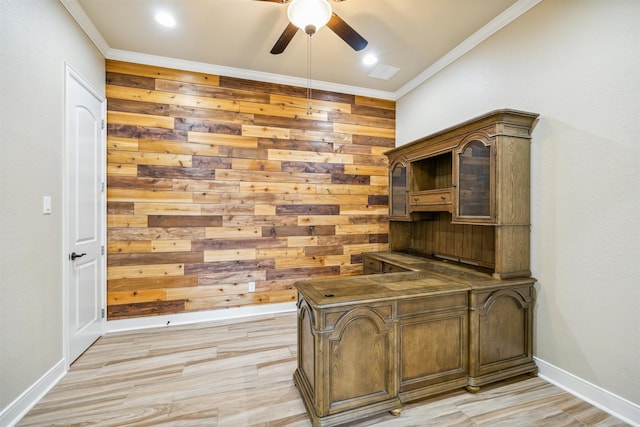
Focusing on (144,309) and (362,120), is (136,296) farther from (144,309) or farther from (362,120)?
(362,120)

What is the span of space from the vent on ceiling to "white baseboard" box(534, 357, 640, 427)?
328 cm

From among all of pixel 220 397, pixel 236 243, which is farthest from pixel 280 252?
pixel 220 397

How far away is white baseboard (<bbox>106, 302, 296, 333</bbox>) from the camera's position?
305cm

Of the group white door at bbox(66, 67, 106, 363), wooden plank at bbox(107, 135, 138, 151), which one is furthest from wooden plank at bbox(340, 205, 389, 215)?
white door at bbox(66, 67, 106, 363)

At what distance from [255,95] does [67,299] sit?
9.26 feet

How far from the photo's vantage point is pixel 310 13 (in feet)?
5.76

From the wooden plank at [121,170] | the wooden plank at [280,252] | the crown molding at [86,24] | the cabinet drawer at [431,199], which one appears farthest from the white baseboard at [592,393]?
the crown molding at [86,24]

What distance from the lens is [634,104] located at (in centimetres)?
170

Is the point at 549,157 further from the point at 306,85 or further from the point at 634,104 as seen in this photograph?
the point at 306,85

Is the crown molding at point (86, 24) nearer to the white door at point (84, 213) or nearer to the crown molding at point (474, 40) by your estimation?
the white door at point (84, 213)

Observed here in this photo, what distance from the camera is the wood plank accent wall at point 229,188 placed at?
306cm

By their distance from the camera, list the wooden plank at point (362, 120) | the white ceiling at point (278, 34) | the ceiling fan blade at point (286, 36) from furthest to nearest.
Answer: the wooden plank at point (362, 120)
the white ceiling at point (278, 34)
the ceiling fan blade at point (286, 36)

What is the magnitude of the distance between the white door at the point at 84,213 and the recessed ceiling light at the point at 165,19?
2.87 feet

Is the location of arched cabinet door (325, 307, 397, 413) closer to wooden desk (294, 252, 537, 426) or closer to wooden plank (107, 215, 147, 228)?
wooden desk (294, 252, 537, 426)
